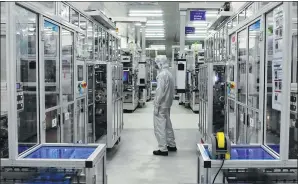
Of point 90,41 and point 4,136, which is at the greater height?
point 90,41

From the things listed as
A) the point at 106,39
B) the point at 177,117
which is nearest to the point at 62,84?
the point at 106,39

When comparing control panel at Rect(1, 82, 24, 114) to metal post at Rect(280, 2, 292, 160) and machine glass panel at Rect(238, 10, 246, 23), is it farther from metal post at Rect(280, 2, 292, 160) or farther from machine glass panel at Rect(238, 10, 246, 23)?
machine glass panel at Rect(238, 10, 246, 23)

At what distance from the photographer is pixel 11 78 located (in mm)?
2510

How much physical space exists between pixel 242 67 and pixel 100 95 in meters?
2.58

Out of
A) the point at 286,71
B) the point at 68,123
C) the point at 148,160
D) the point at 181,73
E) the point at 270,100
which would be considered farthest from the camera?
the point at 181,73

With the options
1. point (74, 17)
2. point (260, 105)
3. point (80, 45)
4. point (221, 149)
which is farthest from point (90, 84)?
point (221, 149)

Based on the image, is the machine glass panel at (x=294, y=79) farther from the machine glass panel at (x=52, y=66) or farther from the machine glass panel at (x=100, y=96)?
the machine glass panel at (x=100, y=96)

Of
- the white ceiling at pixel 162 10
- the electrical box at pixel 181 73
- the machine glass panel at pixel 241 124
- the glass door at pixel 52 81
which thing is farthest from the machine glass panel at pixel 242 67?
the white ceiling at pixel 162 10

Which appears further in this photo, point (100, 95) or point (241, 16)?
point (100, 95)

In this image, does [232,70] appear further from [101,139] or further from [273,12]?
[101,139]

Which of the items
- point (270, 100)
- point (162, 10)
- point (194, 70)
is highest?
point (162, 10)

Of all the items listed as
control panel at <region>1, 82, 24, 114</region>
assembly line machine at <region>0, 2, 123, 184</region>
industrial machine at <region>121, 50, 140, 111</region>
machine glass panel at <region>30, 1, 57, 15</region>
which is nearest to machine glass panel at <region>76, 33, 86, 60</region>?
assembly line machine at <region>0, 2, 123, 184</region>

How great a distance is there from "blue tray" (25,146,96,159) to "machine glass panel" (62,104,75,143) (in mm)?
1333

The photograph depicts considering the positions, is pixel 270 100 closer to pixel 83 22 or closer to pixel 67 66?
pixel 67 66
